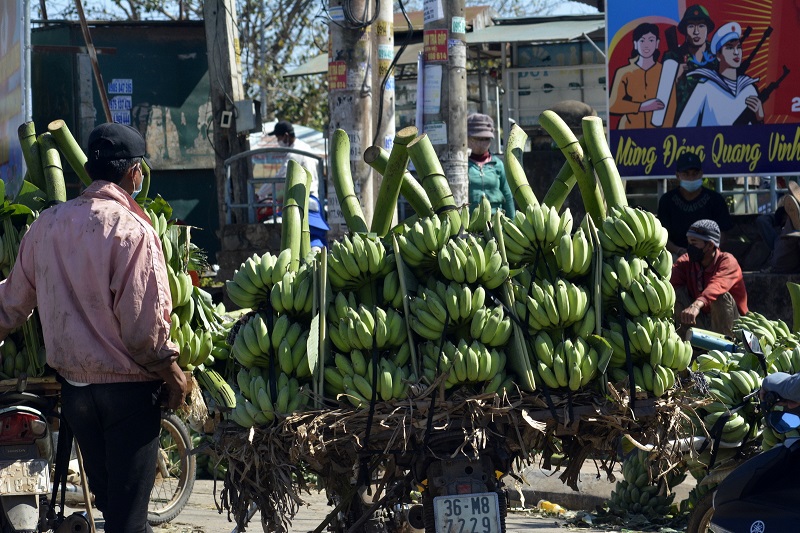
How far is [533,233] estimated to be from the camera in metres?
3.96

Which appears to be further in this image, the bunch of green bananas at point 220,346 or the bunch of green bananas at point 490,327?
the bunch of green bananas at point 220,346

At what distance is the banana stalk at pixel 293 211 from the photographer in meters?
4.28

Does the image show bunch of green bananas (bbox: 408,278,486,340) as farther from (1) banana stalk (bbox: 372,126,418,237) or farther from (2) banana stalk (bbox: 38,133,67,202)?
(2) banana stalk (bbox: 38,133,67,202)

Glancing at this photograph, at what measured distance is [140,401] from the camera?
151 inches

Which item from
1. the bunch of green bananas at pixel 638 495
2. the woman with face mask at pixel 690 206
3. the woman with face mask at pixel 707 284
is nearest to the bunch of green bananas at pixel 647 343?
the bunch of green bananas at pixel 638 495

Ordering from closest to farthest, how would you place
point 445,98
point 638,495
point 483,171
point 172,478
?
1. point 638,495
2. point 172,478
3. point 445,98
4. point 483,171

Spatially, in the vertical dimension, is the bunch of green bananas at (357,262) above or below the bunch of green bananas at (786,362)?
above

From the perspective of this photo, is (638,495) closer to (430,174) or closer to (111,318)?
(430,174)

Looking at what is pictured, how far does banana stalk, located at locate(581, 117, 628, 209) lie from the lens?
13.9 feet

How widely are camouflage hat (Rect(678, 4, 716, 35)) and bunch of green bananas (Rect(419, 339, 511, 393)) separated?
7.09 metres

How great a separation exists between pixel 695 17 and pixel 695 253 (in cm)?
370

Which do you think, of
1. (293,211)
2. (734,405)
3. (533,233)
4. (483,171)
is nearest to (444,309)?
(533,233)

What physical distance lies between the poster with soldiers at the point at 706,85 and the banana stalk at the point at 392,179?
20.1 ft

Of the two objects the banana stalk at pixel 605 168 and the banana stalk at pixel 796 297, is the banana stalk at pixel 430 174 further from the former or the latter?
the banana stalk at pixel 796 297
